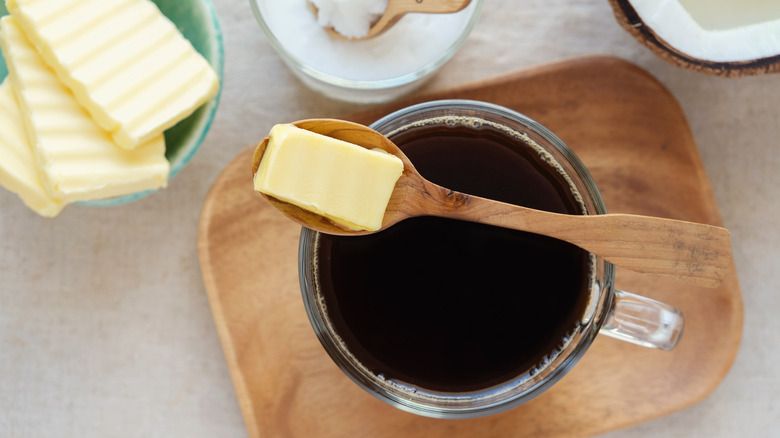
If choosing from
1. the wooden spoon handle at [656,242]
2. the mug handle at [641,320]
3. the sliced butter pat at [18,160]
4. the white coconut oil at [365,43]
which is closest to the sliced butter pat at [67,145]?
the sliced butter pat at [18,160]

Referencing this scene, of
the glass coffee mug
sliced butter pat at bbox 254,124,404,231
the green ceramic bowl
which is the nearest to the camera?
sliced butter pat at bbox 254,124,404,231

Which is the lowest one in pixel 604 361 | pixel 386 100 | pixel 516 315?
pixel 604 361

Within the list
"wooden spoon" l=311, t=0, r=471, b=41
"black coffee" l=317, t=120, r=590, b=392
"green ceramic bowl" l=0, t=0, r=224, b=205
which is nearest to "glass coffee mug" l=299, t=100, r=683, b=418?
"black coffee" l=317, t=120, r=590, b=392

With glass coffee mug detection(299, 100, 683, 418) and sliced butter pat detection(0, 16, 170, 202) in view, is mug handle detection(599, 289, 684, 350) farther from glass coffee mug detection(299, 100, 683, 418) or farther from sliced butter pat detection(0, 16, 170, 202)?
sliced butter pat detection(0, 16, 170, 202)

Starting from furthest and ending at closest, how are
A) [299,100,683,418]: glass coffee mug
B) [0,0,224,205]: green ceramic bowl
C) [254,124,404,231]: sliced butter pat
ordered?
[0,0,224,205]: green ceramic bowl < [299,100,683,418]: glass coffee mug < [254,124,404,231]: sliced butter pat

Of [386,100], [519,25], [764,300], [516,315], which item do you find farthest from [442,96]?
[764,300]

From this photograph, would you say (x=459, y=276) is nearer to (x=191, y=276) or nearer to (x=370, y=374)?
(x=370, y=374)

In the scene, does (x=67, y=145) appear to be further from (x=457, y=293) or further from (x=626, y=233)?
(x=626, y=233)
